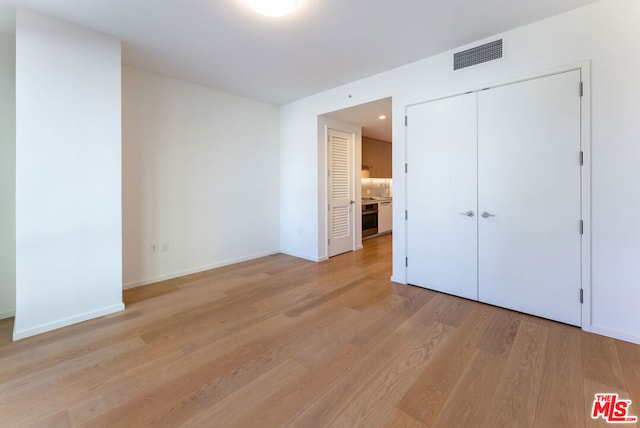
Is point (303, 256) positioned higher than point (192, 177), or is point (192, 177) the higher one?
point (192, 177)

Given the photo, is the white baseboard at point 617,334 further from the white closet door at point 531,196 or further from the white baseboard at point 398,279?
the white baseboard at point 398,279

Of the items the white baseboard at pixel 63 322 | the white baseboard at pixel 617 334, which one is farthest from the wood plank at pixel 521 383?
the white baseboard at pixel 63 322

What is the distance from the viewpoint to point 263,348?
2.12m

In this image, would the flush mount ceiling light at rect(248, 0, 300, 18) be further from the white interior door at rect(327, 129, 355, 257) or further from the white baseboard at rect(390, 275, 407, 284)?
the white baseboard at rect(390, 275, 407, 284)

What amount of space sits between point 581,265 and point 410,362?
1.77 m

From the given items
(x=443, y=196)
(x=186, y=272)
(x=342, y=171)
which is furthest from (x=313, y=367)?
(x=342, y=171)

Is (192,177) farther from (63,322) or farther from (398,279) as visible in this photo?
(398,279)

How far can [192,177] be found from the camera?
13.0ft

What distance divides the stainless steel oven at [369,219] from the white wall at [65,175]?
4868 millimetres

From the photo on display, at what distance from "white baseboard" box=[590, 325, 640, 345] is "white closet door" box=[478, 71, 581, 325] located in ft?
0.37

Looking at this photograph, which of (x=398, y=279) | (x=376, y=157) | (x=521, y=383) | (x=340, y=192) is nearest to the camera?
(x=521, y=383)

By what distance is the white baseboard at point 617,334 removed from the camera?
6.96ft

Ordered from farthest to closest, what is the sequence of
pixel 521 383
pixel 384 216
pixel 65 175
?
pixel 384 216, pixel 65 175, pixel 521 383

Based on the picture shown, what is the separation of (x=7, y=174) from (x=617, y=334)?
5656mm
